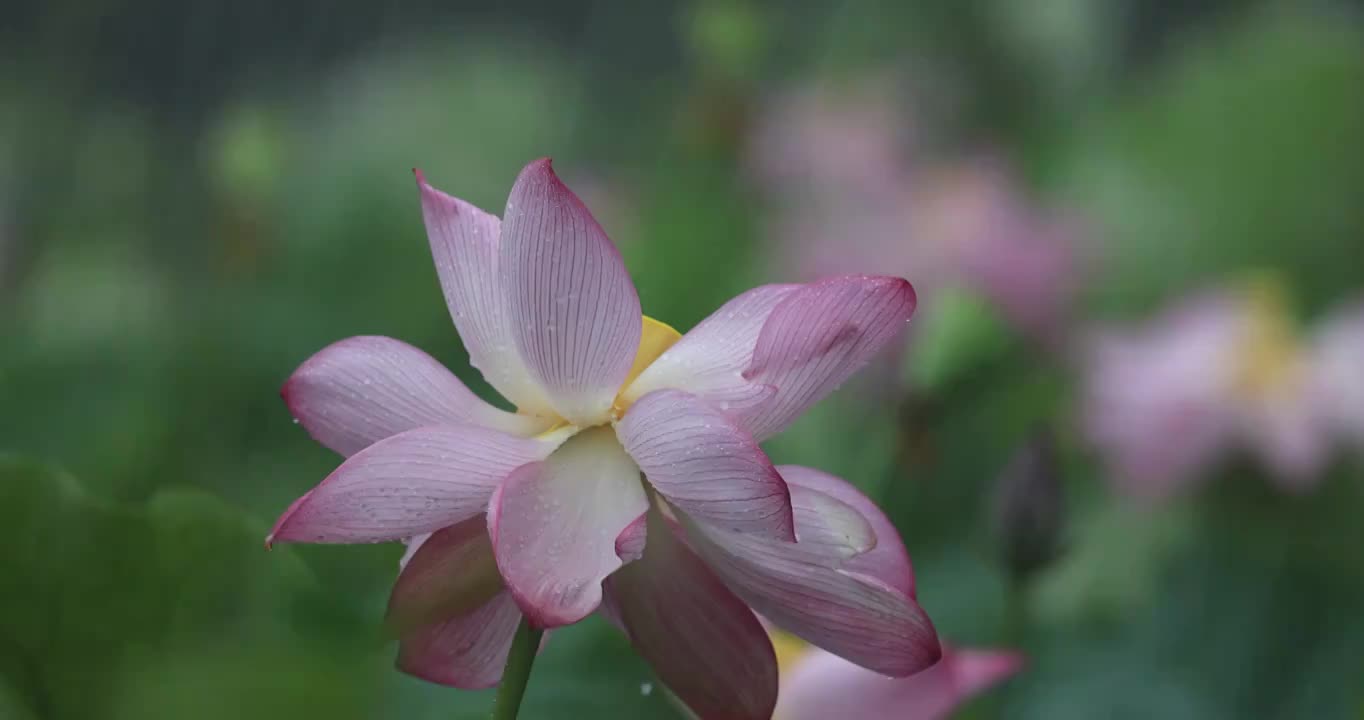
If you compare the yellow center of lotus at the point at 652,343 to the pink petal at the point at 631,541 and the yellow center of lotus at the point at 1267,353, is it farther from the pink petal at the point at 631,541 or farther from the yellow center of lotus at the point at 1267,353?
the yellow center of lotus at the point at 1267,353

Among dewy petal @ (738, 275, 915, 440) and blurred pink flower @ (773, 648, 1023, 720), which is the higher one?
dewy petal @ (738, 275, 915, 440)

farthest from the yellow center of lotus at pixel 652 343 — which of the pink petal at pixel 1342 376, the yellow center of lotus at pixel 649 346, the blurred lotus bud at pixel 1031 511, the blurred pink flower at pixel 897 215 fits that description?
the pink petal at pixel 1342 376

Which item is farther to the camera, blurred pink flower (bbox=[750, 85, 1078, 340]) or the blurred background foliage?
blurred pink flower (bbox=[750, 85, 1078, 340])

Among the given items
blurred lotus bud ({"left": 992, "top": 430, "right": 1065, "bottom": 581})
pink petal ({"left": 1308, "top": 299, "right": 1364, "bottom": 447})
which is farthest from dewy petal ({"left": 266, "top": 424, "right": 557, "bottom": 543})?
pink petal ({"left": 1308, "top": 299, "right": 1364, "bottom": 447})

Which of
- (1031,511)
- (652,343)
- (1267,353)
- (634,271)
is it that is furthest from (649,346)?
(1267,353)

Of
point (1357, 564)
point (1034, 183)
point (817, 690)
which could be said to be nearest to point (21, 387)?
point (817, 690)

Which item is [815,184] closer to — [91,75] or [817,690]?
[91,75]

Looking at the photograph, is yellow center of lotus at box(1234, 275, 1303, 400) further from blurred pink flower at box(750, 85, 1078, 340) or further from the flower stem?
the flower stem
